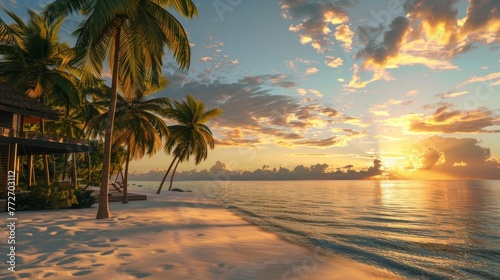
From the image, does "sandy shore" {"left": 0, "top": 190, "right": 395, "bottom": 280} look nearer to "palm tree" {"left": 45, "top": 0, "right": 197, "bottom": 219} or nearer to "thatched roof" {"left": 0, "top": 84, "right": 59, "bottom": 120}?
"palm tree" {"left": 45, "top": 0, "right": 197, "bottom": 219}

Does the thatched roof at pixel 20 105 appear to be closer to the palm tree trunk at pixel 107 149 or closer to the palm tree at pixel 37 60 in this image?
the palm tree at pixel 37 60

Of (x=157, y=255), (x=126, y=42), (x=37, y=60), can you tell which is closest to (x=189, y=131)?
(x=37, y=60)

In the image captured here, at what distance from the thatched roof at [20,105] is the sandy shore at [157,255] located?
8.15 meters

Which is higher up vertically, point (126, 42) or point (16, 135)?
point (126, 42)

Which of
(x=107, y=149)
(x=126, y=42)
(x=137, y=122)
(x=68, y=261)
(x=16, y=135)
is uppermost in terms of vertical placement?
(x=126, y=42)

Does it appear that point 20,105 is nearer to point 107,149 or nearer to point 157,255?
point 107,149

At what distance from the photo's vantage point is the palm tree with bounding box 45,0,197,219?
12703 mm

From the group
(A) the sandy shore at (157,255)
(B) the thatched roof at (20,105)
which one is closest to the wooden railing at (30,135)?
(B) the thatched roof at (20,105)

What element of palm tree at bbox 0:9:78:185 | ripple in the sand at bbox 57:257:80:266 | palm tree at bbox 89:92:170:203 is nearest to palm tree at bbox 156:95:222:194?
palm tree at bbox 89:92:170:203

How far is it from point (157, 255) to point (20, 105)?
14880 millimetres

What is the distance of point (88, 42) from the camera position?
1305cm

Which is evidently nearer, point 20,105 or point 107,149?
point 107,149

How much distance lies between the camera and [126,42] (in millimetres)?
13578

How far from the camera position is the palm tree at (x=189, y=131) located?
107 feet
